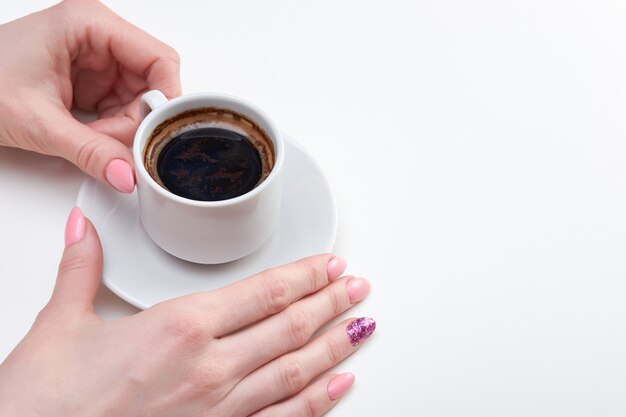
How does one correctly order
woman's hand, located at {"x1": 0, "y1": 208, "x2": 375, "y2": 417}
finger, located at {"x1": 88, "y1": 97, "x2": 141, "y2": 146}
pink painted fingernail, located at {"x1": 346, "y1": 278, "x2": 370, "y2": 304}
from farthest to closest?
finger, located at {"x1": 88, "y1": 97, "x2": 141, "y2": 146}, pink painted fingernail, located at {"x1": 346, "y1": 278, "x2": 370, "y2": 304}, woman's hand, located at {"x1": 0, "y1": 208, "x2": 375, "y2": 417}

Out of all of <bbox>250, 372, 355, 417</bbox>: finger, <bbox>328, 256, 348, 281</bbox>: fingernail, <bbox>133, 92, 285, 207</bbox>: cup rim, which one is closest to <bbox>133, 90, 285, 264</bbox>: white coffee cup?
<bbox>133, 92, 285, 207</bbox>: cup rim

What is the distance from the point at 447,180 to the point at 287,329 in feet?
1.74

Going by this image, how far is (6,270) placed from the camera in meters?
1.28

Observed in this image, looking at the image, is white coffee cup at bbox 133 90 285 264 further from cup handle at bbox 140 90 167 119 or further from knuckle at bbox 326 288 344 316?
knuckle at bbox 326 288 344 316

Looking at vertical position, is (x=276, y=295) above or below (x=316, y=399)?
above

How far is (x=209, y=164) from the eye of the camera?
4.00 ft

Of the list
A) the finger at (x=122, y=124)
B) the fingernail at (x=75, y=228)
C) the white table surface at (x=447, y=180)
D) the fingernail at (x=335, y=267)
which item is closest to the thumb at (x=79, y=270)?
the fingernail at (x=75, y=228)

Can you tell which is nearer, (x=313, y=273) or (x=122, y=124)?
(x=313, y=273)

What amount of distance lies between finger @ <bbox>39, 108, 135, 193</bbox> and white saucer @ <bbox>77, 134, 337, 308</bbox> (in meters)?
0.06

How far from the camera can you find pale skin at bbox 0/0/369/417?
1.04 meters

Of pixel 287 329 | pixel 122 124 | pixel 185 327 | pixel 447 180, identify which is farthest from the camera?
pixel 447 180

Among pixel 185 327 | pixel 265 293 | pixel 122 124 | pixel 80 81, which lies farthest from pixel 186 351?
pixel 80 81

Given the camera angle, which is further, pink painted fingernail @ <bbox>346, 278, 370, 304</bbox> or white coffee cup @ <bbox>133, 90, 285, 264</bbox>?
pink painted fingernail @ <bbox>346, 278, 370, 304</bbox>

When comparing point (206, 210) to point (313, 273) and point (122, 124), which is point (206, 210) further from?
point (122, 124)
